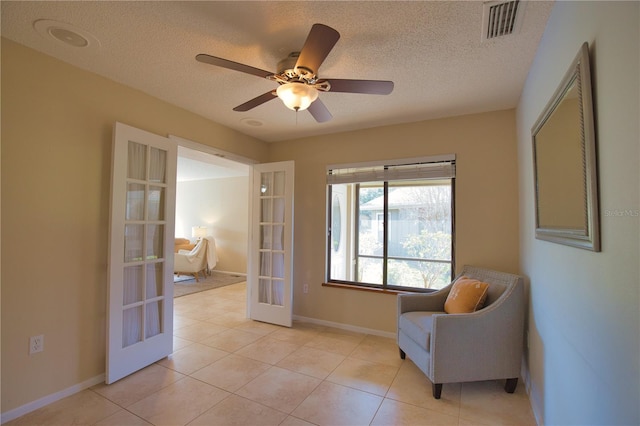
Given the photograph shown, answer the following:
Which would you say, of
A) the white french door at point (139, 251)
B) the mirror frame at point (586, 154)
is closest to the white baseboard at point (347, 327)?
the white french door at point (139, 251)

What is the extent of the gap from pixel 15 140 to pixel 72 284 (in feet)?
3.48

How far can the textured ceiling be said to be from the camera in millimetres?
1593

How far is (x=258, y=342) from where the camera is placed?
10.4 feet

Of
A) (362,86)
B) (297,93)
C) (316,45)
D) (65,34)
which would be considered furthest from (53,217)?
(362,86)

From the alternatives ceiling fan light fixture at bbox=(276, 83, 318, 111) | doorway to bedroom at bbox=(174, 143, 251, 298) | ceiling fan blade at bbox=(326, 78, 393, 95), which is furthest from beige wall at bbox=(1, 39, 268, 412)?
doorway to bedroom at bbox=(174, 143, 251, 298)

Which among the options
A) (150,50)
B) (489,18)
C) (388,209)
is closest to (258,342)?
(388,209)

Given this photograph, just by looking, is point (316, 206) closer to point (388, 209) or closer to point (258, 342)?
point (388, 209)

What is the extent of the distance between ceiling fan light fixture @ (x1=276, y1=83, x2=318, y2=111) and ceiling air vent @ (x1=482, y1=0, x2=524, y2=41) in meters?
1.04

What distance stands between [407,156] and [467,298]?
1661 millimetres

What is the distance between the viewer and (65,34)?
71.9 inches

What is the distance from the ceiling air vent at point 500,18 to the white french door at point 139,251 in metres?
2.66

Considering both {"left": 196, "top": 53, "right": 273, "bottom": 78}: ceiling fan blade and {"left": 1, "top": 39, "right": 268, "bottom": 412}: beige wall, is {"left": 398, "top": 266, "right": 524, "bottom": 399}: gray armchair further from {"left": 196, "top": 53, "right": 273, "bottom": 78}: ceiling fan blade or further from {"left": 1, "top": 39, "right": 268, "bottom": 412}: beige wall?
{"left": 1, "top": 39, "right": 268, "bottom": 412}: beige wall

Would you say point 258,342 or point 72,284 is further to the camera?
point 258,342

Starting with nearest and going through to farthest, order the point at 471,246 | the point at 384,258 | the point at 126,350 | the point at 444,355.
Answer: the point at 444,355 < the point at 126,350 < the point at 471,246 < the point at 384,258
